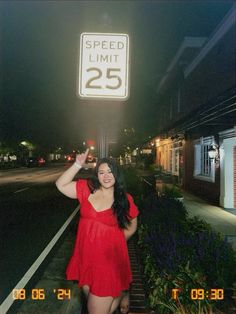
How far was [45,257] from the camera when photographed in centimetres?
636

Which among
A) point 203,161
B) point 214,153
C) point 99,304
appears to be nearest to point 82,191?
point 99,304

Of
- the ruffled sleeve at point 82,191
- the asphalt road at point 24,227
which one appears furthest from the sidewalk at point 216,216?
the ruffled sleeve at point 82,191

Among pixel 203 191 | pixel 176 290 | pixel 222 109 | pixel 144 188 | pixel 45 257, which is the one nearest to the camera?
pixel 176 290

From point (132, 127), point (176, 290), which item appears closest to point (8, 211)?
point (176, 290)

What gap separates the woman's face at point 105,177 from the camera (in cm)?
296

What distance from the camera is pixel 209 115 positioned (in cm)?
965

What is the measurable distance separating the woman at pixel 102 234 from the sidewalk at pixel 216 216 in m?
4.98

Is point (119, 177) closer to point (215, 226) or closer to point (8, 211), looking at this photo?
point (215, 226)

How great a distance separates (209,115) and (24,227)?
243 inches

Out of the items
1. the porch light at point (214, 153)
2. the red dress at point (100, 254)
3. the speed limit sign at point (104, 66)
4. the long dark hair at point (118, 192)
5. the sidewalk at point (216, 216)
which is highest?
the speed limit sign at point (104, 66)

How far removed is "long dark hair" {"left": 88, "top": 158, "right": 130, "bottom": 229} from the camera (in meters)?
2.93

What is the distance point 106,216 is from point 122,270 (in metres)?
0.51
